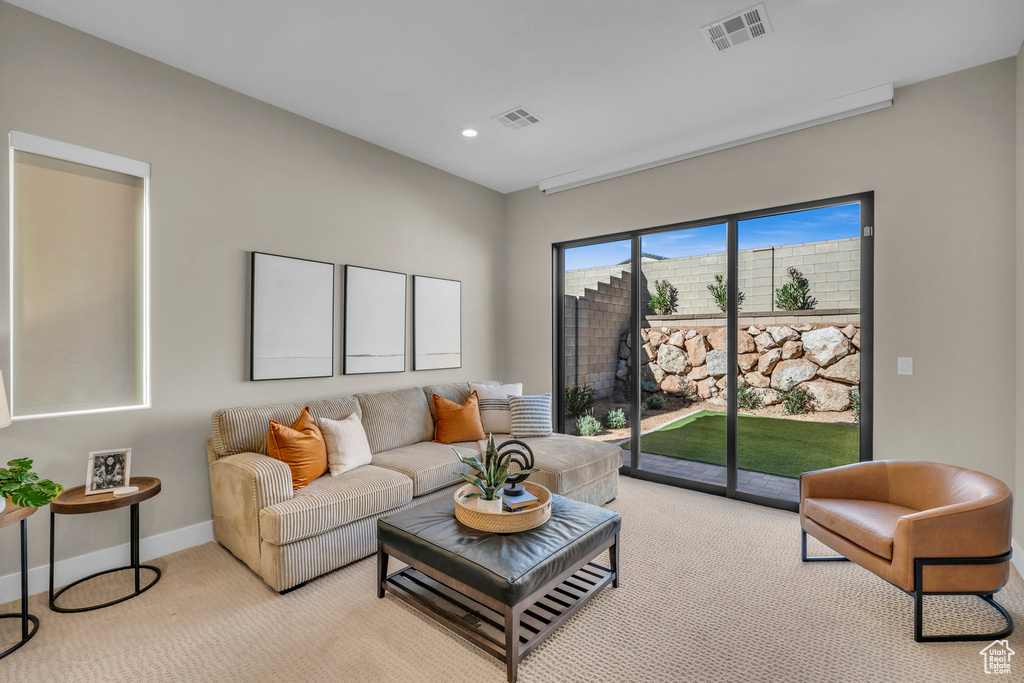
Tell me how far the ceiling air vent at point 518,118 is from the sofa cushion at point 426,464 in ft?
7.95

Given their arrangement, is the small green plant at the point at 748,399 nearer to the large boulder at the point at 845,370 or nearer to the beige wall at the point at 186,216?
the large boulder at the point at 845,370

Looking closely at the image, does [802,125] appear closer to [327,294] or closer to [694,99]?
[694,99]

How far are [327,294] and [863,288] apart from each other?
382cm

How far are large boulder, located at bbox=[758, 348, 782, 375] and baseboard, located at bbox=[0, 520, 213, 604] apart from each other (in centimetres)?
410

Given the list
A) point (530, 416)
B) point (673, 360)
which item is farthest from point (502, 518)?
point (673, 360)

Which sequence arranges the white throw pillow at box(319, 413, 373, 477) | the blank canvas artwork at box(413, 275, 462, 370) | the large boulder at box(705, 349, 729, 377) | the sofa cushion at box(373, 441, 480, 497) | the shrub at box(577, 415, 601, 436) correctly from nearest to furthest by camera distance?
the white throw pillow at box(319, 413, 373, 477) → the sofa cushion at box(373, 441, 480, 497) → the large boulder at box(705, 349, 729, 377) → the blank canvas artwork at box(413, 275, 462, 370) → the shrub at box(577, 415, 601, 436)

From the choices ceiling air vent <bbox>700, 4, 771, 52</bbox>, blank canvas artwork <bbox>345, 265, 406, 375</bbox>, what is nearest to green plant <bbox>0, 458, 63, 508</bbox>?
blank canvas artwork <bbox>345, 265, 406, 375</bbox>

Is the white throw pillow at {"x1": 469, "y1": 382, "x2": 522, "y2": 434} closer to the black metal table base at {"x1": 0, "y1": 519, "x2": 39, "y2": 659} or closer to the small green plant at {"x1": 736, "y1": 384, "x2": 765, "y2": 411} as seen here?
the small green plant at {"x1": 736, "y1": 384, "x2": 765, "y2": 411}

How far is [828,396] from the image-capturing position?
138 inches

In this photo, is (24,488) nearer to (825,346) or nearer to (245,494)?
(245,494)

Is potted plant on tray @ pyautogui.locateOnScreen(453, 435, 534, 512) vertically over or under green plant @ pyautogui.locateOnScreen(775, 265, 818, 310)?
under

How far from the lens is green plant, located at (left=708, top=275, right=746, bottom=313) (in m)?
3.80

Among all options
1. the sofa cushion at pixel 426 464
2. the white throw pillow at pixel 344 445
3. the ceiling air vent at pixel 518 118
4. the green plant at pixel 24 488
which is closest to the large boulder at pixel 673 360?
the sofa cushion at pixel 426 464

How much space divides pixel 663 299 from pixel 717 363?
0.74 meters
